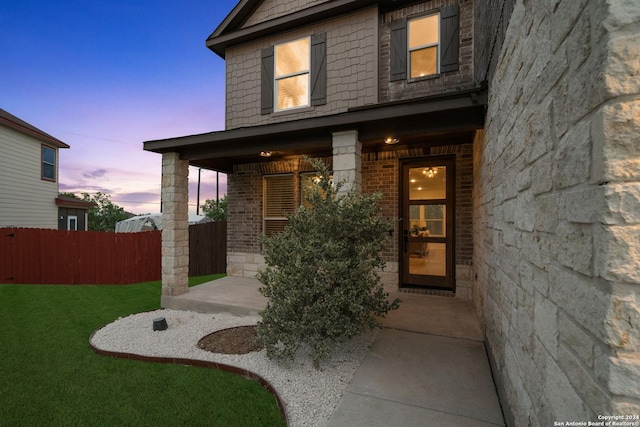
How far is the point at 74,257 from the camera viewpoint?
28.5 ft

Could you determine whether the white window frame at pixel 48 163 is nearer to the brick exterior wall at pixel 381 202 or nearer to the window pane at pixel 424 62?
the brick exterior wall at pixel 381 202

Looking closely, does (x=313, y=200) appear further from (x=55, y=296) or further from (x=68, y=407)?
(x=55, y=296)

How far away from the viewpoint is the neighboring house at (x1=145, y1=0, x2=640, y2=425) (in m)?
0.89

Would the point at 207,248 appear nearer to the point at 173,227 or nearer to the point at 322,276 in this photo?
the point at 173,227

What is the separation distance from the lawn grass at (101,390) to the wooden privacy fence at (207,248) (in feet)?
14.7

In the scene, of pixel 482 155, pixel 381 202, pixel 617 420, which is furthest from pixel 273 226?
pixel 617 420

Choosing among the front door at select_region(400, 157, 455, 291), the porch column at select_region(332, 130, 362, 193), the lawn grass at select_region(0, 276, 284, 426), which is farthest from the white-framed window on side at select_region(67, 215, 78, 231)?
the front door at select_region(400, 157, 455, 291)

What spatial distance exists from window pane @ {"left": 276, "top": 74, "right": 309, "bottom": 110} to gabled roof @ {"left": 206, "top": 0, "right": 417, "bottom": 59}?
128 cm

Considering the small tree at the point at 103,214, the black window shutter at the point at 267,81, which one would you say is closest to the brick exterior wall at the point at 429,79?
the black window shutter at the point at 267,81

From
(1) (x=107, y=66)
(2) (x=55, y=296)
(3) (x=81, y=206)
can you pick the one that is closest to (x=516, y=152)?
(2) (x=55, y=296)

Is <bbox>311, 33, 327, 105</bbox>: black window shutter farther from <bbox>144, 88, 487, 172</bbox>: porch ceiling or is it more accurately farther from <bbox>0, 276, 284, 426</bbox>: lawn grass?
<bbox>0, 276, 284, 426</bbox>: lawn grass

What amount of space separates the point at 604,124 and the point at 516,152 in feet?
4.63

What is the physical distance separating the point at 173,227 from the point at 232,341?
3035mm

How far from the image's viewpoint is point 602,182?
3.02 feet
